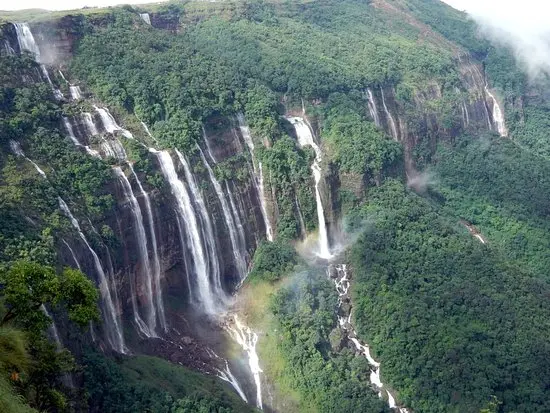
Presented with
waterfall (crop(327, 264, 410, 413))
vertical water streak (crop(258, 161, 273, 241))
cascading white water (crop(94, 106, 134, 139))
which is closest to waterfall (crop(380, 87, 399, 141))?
vertical water streak (crop(258, 161, 273, 241))

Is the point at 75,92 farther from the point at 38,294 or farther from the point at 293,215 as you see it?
the point at 38,294

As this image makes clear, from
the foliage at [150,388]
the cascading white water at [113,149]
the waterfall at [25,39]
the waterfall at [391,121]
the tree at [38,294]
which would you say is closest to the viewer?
the tree at [38,294]

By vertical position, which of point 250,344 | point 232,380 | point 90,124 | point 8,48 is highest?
point 8,48

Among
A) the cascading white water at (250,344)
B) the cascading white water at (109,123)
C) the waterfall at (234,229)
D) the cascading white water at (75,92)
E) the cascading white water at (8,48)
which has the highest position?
the cascading white water at (8,48)

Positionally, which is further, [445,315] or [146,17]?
[146,17]

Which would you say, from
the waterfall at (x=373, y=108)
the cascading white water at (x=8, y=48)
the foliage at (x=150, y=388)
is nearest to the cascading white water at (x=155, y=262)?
the foliage at (x=150, y=388)

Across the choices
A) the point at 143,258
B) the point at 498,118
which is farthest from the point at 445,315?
the point at 498,118

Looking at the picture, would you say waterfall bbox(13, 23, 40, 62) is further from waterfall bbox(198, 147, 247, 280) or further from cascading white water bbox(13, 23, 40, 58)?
waterfall bbox(198, 147, 247, 280)

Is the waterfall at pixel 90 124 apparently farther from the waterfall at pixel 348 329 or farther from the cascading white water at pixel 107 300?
the waterfall at pixel 348 329
